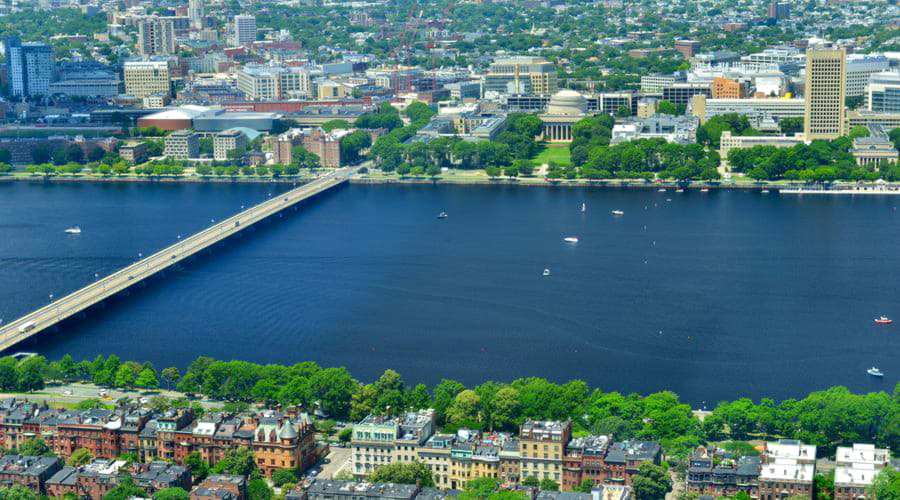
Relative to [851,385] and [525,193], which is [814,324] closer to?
[851,385]

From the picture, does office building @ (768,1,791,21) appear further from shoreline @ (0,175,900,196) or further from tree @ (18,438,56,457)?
tree @ (18,438,56,457)

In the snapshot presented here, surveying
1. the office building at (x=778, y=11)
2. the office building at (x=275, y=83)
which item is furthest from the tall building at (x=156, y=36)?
the office building at (x=778, y=11)

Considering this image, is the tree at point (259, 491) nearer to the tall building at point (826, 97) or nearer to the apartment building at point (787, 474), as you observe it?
the apartment building at point (787, 474)

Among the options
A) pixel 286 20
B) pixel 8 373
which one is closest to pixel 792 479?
pixel 8 373

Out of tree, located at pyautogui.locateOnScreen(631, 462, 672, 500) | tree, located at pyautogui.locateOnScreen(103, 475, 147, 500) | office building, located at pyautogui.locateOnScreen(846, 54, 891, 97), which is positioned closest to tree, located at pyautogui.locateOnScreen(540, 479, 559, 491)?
tree, located at pyautogui.locateOnScreen(631, 462, 672, 500)

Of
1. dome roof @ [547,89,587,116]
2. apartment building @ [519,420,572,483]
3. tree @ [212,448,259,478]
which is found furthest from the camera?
dome roof @ [547,89,587,116]

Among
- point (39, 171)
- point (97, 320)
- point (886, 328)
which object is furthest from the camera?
point (39, 171)
